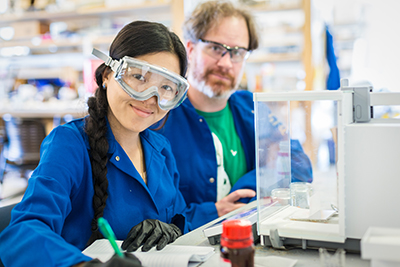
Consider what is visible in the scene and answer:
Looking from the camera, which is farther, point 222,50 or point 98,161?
point 222,50

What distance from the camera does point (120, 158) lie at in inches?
50.5

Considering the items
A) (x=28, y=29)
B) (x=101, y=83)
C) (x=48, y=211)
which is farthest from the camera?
(x=28, y=29)

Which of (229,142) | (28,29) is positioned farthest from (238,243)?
(28,29)

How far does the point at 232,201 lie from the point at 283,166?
607 mm

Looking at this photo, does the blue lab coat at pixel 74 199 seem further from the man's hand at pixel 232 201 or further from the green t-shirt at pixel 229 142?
the green t-shirt at pixel 229 142

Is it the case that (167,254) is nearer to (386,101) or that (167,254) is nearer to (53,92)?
(386,101)

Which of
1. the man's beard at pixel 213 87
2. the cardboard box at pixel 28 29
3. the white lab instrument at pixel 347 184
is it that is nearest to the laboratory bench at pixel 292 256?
the white lab instrument at pixel 347 184

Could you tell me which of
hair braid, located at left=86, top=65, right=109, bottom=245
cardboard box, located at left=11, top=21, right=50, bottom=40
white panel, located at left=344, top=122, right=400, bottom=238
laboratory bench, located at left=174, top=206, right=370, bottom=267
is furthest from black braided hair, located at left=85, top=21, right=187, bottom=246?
cardboard box, located at left=11, top=21, right=50, bottom=40

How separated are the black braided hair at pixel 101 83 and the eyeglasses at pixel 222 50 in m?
0.64

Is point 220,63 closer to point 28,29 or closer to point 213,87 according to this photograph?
point 213,87

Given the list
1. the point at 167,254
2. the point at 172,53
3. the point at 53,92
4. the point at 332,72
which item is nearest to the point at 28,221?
the point at 167,254

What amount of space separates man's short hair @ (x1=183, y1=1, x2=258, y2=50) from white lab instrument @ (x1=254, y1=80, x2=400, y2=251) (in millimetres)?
1058

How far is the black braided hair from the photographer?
1.20 m

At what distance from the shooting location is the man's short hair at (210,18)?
2059mm
